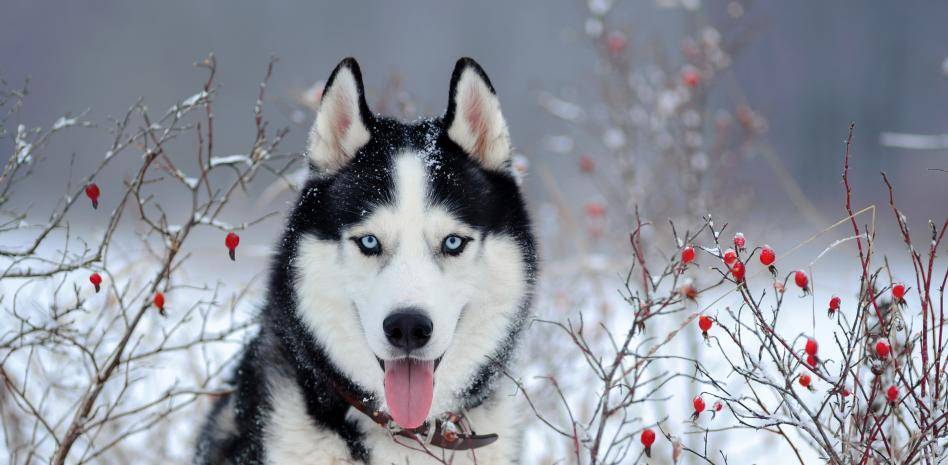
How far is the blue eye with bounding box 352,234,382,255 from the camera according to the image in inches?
102

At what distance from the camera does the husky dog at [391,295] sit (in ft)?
8.23

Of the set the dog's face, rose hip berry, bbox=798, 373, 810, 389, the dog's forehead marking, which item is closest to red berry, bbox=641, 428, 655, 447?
rose hip berry, bbox=798, 373, 810, 389

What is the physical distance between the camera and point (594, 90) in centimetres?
820

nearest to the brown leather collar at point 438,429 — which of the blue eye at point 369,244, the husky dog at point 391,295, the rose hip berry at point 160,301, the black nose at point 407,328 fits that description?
the husky dog at point 391,295

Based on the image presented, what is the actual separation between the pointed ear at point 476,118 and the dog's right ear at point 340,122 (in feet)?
1.00

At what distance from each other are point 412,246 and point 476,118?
→ 618mm

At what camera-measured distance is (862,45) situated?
2755 cm

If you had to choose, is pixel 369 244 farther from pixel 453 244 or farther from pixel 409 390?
pixel 409 390

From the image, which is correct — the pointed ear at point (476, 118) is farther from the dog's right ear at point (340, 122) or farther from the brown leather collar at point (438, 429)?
the brown leather collar at point (438, 429)

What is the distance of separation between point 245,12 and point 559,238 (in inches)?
1310

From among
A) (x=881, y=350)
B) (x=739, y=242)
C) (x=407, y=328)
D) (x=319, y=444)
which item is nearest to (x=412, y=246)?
(x=407, y=328)

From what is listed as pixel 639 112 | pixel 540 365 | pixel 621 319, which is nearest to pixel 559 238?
pixel 639 112

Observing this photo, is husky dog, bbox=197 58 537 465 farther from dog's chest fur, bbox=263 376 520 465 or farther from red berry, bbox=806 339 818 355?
red berry, bbox=806 339 818 355

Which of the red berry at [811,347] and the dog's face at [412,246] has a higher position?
the dog's face at [412,246]
